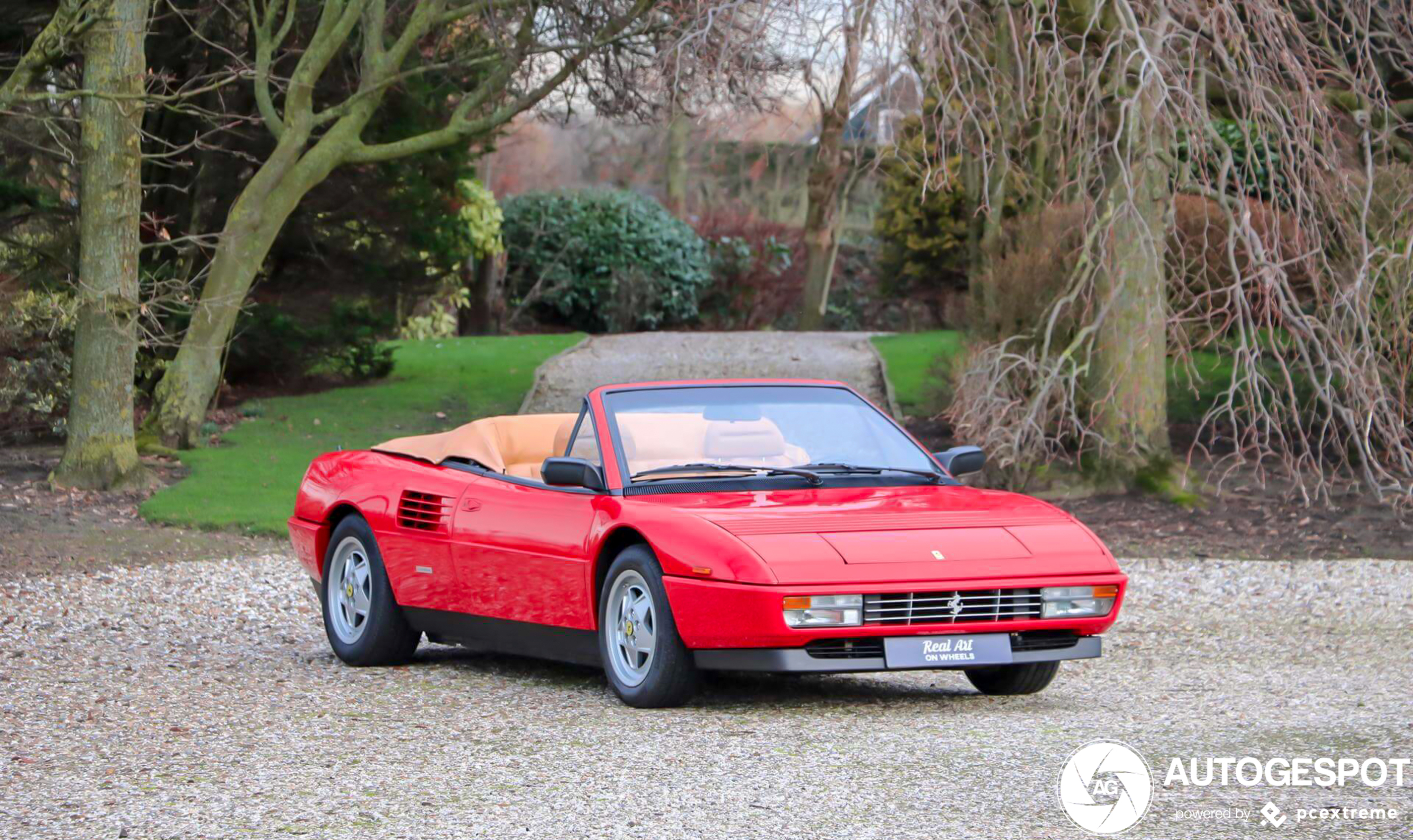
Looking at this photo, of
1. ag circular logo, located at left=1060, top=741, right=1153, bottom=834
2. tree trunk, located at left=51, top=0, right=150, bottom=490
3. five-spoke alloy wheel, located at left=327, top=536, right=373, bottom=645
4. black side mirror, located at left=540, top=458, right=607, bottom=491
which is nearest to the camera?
ag circular logo, located at left=1060, top=741, right=1153, bottom=834

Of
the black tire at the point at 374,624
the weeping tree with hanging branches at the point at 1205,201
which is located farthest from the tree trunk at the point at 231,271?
the black tire at the point at 374,624

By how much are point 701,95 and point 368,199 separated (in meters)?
7.42

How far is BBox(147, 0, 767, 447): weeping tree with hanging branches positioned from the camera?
55.5ft

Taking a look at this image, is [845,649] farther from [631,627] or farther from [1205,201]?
[1205,201]

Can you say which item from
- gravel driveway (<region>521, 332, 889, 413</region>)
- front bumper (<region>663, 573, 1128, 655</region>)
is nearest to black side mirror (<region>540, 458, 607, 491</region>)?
front bumper (<region>663, 573, 1128, 655</region>)

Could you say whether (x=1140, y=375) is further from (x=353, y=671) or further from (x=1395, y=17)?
(x=353, y=671)

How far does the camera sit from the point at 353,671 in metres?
8.21

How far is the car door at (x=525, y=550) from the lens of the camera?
7105 mm

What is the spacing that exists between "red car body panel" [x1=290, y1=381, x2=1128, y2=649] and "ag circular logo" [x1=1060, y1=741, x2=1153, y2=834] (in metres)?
0.96

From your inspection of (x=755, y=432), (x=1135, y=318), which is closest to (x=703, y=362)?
(x=1135, y=318)

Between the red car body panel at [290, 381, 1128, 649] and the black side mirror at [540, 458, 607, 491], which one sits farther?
the black side mirror at [540, 458, 607, 491]

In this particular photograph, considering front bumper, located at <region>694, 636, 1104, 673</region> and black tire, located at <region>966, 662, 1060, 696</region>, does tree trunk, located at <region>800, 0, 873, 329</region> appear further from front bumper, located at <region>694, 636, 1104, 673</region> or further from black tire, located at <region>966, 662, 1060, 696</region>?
front bumper, located at <region>694, 636, 1104, 673</region>

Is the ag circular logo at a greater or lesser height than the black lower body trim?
greater

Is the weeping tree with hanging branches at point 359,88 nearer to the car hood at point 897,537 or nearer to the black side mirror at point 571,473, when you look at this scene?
the black side mirror at point 571,473
